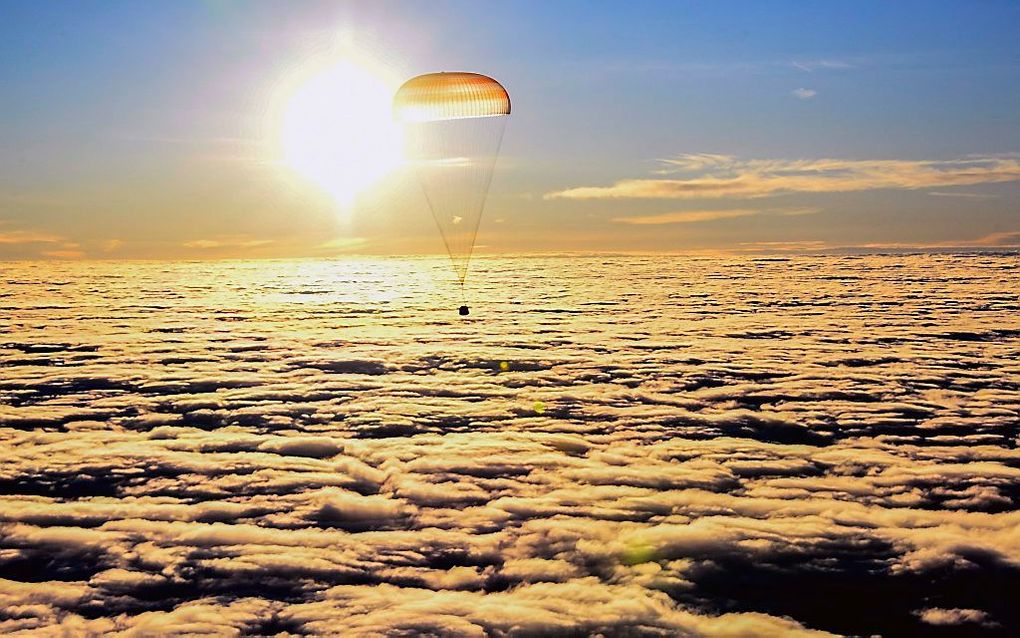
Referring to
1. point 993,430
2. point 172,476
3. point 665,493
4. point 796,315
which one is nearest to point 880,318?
point 796,315

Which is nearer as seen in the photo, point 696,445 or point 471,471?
point 471,471

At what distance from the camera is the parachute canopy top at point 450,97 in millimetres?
28438

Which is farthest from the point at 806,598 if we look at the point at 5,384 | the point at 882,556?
the point at 5,384

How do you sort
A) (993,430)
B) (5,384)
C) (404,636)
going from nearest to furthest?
(404,636)
(993,430)
(5,384)

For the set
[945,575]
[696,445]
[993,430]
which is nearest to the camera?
[945,575]

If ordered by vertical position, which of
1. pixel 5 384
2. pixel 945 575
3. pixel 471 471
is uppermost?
pixel 5 384

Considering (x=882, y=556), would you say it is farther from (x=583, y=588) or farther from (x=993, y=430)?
(x=993, y=430)

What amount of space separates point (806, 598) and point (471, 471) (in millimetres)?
10540

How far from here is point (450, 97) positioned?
2856cm

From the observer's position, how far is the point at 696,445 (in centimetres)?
2688

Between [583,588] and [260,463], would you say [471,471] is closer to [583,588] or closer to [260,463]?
[260,463]

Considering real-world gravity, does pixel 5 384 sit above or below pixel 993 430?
above

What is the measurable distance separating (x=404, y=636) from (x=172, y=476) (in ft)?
41.4

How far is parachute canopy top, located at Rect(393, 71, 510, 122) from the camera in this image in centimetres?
2844
